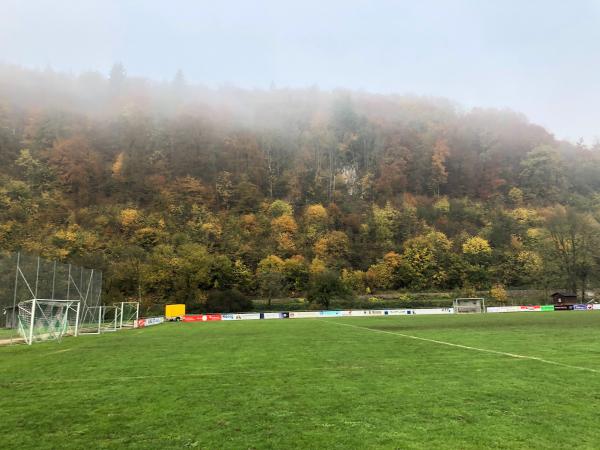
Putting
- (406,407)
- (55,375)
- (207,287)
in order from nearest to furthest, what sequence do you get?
1. (406,407)
2. (55,375)
3. (207,287)

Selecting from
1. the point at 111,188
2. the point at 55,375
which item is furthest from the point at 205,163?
the point at 55,375

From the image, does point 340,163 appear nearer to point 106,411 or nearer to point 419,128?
point 419,128

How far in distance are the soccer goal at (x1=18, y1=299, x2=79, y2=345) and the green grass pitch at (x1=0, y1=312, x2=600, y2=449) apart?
38.9 ft

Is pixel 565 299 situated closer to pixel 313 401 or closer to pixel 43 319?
pixel 43 319

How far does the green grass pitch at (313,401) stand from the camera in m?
5.74

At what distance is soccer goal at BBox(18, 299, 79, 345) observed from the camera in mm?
24859

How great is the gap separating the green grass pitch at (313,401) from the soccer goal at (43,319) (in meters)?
11.9

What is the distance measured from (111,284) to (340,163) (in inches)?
3584

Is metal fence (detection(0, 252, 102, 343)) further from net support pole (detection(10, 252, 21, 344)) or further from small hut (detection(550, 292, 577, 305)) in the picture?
small hut (detection(550, 292, 577, 305))

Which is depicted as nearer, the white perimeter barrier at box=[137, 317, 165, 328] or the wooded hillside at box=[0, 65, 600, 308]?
the white perimeter barrier at box=[137, 317, 165, 328]

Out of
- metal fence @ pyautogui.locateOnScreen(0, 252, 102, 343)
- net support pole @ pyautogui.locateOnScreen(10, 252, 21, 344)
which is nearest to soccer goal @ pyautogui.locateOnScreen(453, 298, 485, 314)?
metal fence @ pyautogui.locateOnScreen(0, 252, 102, 343)

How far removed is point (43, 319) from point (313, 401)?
80.3 feet

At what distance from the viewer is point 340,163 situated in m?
142

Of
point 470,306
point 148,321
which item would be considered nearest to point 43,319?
point 148,321
